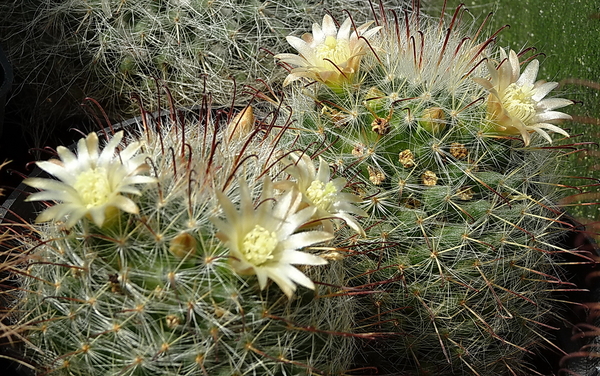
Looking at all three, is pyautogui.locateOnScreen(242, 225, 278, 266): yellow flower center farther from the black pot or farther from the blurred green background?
the blurred green background

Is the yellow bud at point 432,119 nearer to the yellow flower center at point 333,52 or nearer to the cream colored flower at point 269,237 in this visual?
the yellow flower center at point 333,52

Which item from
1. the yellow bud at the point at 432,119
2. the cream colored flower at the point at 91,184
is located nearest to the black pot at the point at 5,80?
the cream colored flower at the point at 91,184

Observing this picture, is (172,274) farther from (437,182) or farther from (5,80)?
(5,80)

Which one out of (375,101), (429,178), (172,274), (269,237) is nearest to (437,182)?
(429,178)

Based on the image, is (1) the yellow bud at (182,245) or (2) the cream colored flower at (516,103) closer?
(1) the yellow bud at (182,245)

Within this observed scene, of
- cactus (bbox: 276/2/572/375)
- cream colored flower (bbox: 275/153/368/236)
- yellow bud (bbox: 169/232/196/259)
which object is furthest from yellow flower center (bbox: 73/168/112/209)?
cactus (bbox: 276/2/572/375)

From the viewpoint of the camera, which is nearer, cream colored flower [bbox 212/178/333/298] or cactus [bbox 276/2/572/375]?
cream colored flower [bbox 212/178/333/298]

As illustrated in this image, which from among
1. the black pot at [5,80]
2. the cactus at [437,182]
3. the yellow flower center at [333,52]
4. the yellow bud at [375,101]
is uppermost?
the black pot at [5,80]
